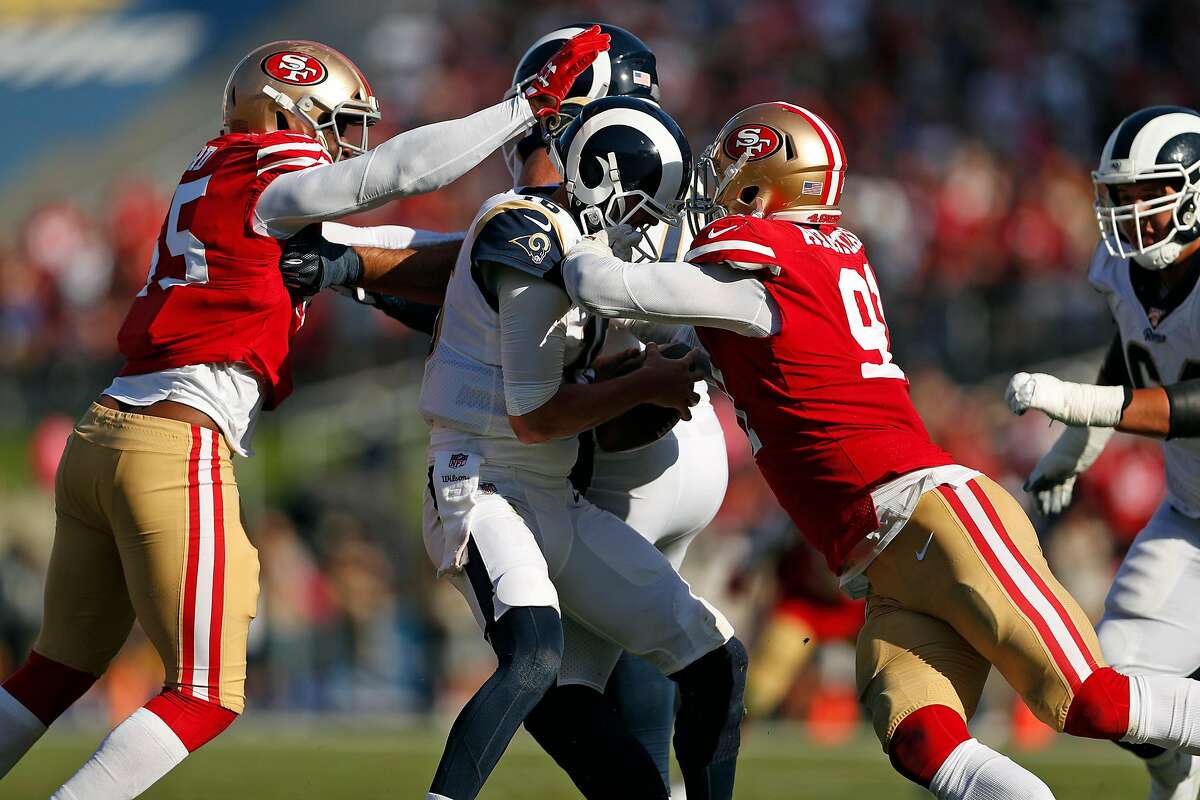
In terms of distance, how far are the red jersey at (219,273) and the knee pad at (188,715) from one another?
80 cm

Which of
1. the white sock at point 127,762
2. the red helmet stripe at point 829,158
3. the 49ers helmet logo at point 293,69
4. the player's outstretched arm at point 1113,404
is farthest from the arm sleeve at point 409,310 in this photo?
the player's outstretched arm at point 1113,404

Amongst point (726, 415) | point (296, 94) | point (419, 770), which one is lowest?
point (419, 770)

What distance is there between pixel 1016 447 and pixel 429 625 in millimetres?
3655

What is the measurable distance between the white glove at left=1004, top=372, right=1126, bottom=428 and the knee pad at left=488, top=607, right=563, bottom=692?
1.14 meters

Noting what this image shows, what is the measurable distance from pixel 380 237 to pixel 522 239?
0.77 metres

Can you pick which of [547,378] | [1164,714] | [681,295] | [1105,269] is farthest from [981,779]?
[1105,269]

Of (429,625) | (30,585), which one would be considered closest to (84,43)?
(30,585)

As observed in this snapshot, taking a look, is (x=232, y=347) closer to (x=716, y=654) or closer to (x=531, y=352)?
(x=531, y=352)

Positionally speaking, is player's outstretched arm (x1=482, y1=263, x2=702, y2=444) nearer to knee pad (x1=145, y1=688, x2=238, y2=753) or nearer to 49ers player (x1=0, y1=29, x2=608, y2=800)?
49ers player (x1=0, y1=29, x2=608, y2=800)

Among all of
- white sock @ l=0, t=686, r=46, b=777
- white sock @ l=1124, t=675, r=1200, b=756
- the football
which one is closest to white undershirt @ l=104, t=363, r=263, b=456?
white sock @ l=0, t=686, r=46, b=777

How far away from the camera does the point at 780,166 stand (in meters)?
3.84

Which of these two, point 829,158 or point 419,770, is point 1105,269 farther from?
point 419,770

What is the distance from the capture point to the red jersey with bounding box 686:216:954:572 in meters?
3.64

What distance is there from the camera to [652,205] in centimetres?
392
